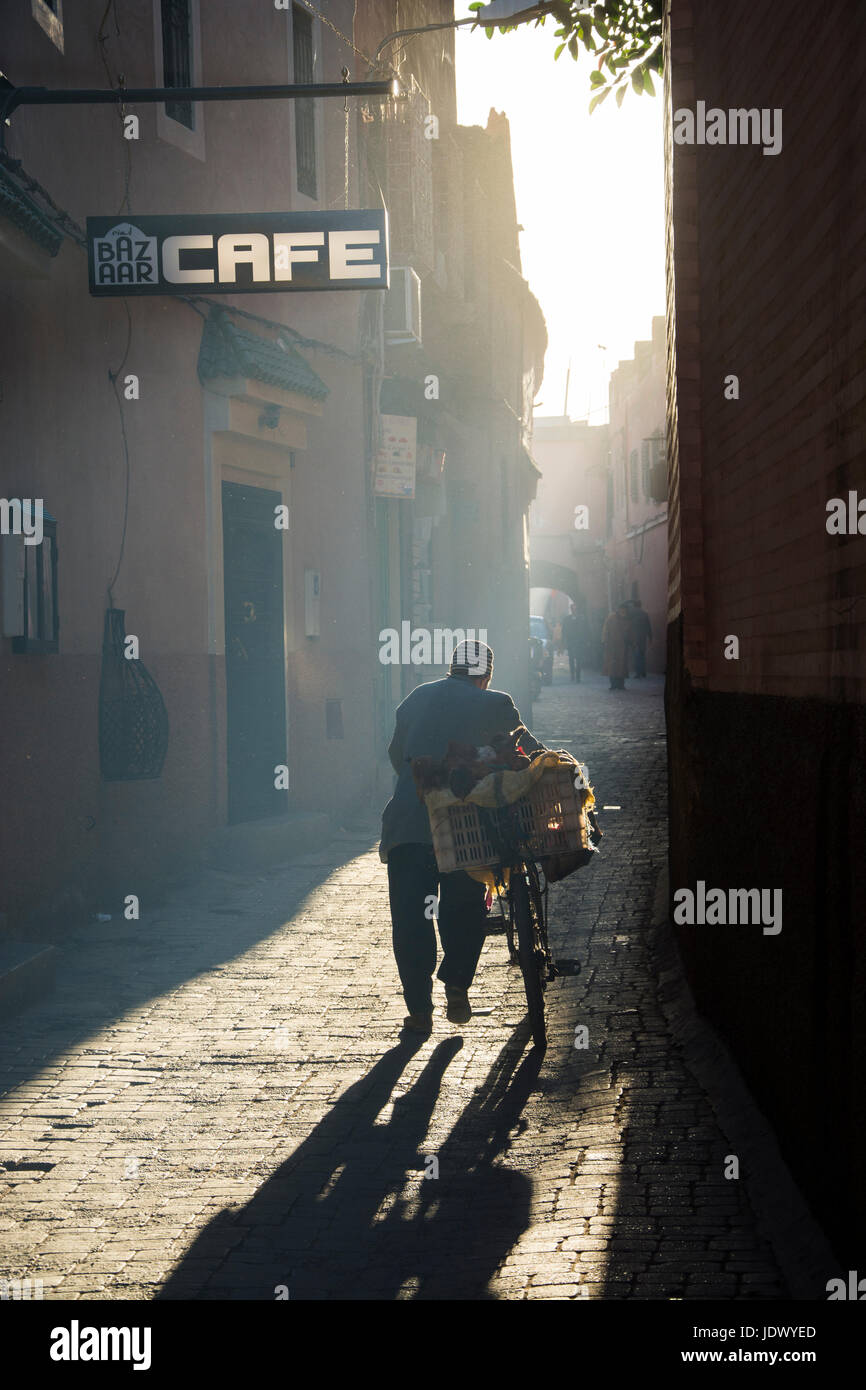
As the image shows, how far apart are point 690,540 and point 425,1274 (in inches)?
141

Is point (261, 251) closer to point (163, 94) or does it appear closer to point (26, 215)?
point (163, 94)

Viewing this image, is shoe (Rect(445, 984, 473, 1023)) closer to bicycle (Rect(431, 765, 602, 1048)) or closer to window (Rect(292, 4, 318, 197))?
bicycle (Rect(431, 765, 602, 1048))

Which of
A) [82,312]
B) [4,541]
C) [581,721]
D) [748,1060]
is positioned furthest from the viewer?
[581,721]

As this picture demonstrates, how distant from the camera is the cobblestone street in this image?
14.5 ft

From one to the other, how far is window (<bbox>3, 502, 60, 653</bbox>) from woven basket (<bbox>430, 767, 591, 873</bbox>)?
314 centimetres

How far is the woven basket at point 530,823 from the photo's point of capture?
675 centimetres

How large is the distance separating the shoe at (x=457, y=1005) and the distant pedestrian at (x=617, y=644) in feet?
92.4

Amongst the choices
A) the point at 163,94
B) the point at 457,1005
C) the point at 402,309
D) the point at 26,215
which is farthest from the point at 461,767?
the point at 402,309

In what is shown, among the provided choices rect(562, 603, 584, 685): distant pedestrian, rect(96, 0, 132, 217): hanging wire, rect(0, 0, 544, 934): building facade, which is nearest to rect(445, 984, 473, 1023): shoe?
rect(0, 0, 544, 934): building facade

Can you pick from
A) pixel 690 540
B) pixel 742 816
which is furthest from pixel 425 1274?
pixel 690 540

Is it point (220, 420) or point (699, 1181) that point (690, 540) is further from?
point (220, 420)

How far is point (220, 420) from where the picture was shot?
12.3 metres

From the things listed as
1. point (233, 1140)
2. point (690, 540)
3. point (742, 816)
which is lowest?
point (233, 1140)
